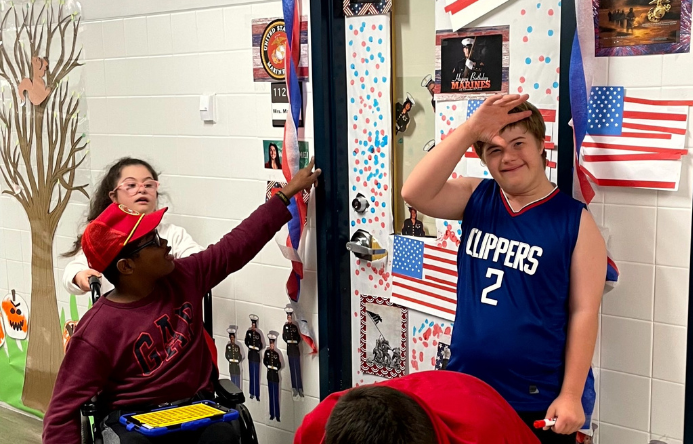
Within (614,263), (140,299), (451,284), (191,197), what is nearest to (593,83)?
(614,263)

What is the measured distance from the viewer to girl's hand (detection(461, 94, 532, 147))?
84.4 inches

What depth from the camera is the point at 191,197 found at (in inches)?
140

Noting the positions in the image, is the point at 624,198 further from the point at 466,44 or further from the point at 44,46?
the point at 44,46

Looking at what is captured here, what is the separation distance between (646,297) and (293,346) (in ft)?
4.78

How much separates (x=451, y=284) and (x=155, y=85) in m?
1.65

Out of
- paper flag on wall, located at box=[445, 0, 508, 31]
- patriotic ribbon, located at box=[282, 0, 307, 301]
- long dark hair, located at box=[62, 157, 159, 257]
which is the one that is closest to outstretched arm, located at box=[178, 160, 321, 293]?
patriotic ribbon, located at box=[282, 0, 307, 301]

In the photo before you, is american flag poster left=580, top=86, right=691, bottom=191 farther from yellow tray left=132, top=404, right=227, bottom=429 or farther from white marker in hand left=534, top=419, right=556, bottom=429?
yellow tray left=132, top=404, right=227, bottom=429

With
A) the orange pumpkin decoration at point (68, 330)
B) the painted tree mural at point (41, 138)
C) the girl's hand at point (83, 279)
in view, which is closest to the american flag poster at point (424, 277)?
the girl's hand at point (83, 279)

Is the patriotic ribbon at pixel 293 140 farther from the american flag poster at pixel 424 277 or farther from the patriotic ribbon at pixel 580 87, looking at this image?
the patriotic ribbon at pixel 580 87

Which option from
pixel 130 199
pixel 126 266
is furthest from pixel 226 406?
pixel 130 199

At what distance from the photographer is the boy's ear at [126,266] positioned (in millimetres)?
2635

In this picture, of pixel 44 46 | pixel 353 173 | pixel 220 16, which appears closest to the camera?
pixel 353 173

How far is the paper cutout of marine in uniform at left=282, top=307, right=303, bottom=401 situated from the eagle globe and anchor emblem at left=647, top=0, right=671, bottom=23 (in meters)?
1.73

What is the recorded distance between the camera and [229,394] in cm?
266
